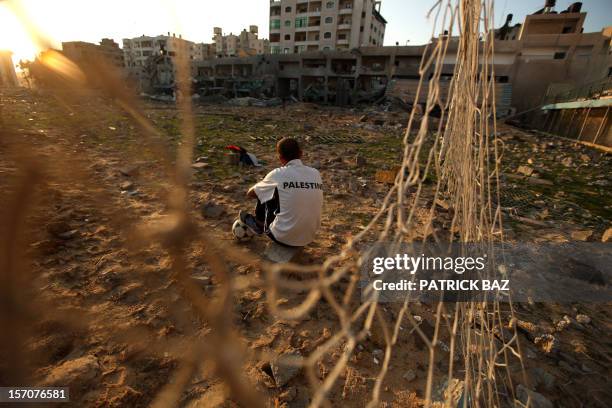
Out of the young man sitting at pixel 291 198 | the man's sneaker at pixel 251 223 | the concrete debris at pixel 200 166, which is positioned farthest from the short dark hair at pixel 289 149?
the concrete debris at pixel 200 166

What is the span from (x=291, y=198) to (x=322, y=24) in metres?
42.4

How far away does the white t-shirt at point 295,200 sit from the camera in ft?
8.41

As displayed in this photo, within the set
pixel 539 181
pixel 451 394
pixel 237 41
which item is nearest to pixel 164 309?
pixel 451 394

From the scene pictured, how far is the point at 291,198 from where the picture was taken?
101 inches

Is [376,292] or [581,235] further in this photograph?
[581,235]

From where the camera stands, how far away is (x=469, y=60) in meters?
1.25

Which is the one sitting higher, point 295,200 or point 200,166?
point 295,200

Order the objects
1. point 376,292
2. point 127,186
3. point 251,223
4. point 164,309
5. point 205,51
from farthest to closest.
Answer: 1. point 205,51
2. point 127,186
3. point 251,223
4. point 164,309
5. point 376,292

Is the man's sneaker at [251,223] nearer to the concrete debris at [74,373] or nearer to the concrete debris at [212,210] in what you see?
the concrete debris at [212,210]

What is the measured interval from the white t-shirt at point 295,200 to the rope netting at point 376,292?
0.37 metres

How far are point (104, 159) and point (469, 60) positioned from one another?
251 inches

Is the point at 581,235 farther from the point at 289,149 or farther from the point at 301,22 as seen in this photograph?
the point at 301,22

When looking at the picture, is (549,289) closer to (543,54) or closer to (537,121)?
(537,121)

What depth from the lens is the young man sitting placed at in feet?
8.42
